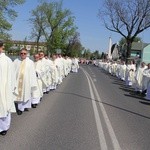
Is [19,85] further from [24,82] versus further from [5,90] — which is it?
[5,90]

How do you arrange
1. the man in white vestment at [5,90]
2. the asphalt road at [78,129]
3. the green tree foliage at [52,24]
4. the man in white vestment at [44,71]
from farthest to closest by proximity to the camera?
the green tree foliage at [52,24], the man in white vestment at [44,71], the man in white vestment at [5,90], the asphalt road at [78,129]

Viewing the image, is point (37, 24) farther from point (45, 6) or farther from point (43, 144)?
point (43, 144)

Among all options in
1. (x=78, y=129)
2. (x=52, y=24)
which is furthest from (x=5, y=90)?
(x=52, y=24)

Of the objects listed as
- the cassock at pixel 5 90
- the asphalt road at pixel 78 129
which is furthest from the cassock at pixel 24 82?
the cassock at pixel 5 90

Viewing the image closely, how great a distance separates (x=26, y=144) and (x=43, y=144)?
31 cm

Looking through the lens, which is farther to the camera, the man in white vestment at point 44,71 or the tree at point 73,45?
the tree at point 73,45

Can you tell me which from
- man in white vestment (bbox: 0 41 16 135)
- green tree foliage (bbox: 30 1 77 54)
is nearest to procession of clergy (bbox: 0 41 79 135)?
man in white vestment (bbox: 0 41 16 135)

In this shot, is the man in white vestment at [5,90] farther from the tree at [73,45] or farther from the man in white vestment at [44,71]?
the tree at [73,45]

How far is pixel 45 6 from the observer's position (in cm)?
8712

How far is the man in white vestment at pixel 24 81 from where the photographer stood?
1150cm

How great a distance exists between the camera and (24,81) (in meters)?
11.7

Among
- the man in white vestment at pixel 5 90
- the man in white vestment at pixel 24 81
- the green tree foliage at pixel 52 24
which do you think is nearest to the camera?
the man in white vestment at pixel 5 90

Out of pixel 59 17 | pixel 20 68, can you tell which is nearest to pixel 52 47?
pixel 59 17

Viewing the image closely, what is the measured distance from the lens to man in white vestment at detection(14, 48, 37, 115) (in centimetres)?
1150
